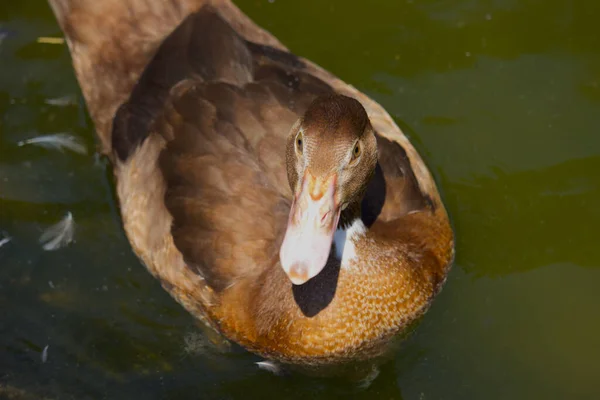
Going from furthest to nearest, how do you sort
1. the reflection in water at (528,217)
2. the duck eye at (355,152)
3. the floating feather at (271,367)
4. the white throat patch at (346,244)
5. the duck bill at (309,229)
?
the reflection in water at (528,217) → the floating feather at (271,367) → the white throat patch at (346,244) → the duck eye at (355,152) → the duck bill at (309,229)

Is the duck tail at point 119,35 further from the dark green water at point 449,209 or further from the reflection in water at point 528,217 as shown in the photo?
the reflection in water at point 528,217

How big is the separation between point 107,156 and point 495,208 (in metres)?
2.43

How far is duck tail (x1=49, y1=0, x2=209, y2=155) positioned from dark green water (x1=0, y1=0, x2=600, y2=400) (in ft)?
1.88

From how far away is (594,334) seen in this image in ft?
Result: 15.8

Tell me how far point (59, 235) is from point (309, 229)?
2.13m

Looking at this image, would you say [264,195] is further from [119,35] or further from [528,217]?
[528,217]

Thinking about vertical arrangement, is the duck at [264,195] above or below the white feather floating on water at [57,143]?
above

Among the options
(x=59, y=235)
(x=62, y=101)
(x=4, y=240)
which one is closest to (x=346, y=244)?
(x=59, y=235)

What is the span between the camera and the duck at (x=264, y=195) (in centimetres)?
393

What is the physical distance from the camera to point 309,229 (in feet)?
12.5

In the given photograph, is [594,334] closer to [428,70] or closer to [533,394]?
[533,394]

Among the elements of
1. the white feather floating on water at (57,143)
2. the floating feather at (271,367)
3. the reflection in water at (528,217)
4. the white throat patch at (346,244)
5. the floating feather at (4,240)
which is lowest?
the floating feather at (271,367)

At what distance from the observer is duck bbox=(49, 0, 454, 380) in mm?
3932

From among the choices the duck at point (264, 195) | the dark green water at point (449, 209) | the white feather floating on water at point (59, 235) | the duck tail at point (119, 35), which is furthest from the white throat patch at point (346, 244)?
the white feather floating on water at point (59, 235)
